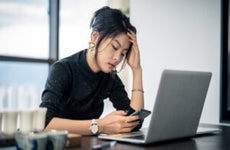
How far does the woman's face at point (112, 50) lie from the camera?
66.7 inches

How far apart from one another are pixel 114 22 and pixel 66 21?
6.89ft

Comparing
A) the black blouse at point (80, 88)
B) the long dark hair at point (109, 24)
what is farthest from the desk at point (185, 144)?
the long dark hair at point (109, 24)

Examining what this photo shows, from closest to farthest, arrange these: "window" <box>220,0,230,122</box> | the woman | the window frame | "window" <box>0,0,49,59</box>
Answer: the woman, "window" <box>220,0,230,122</box>, "window" <box>0,0,49,59</box>, the window frame

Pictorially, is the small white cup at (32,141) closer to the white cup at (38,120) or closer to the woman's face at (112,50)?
the white cup at (38,120)

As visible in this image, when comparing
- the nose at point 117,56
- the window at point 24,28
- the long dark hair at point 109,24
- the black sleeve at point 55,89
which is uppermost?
the window at point 24,28

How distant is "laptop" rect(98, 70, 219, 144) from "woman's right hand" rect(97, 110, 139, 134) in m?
0.12

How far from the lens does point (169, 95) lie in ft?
4.00

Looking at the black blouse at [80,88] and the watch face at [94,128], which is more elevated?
the black blouse at [80,88]

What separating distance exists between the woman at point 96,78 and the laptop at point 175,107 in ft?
0.71

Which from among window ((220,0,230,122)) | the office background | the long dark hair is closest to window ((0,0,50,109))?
the office background

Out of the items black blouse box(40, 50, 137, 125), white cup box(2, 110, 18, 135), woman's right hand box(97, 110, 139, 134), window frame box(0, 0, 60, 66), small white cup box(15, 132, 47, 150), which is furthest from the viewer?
window frame box(0, 0, 60, 66)

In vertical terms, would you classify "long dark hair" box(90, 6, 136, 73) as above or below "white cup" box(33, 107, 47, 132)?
above

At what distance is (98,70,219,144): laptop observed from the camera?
119cm

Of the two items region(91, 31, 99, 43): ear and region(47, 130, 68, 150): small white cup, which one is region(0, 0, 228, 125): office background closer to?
region(91, 31, 99, 43): ear
